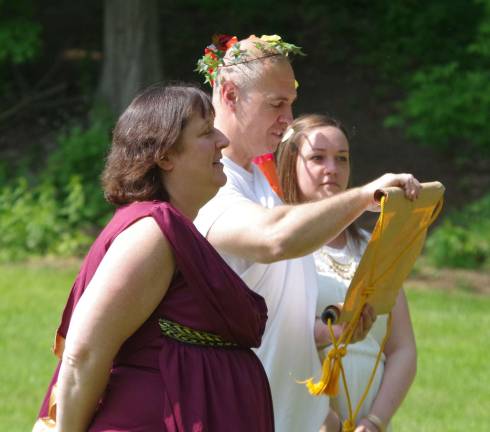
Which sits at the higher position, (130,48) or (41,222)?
(130,48)

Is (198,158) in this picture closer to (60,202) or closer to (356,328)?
(356,328)

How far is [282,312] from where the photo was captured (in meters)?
3.67

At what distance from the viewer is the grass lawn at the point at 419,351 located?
6.80m

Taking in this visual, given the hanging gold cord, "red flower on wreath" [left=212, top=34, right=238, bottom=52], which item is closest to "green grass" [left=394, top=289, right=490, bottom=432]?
the hanging gold cord

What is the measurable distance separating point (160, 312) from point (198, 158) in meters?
0.45

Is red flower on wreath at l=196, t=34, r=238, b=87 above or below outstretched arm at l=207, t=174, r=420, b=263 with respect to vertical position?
above

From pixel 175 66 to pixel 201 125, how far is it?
585 inches

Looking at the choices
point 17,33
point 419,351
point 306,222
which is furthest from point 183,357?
point 17,33

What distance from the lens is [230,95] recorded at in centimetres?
373

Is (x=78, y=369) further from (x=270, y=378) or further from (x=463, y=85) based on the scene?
(x=463, y=85)

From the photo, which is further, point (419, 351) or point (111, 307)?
point (419, 351)

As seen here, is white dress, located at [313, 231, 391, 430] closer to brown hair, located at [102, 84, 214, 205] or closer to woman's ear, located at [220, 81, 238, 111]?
woman's ear, located at [220, 81, 238, 111]

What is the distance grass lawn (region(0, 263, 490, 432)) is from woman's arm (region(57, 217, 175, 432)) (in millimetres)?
3769

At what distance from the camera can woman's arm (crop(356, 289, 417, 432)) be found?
406 cm
